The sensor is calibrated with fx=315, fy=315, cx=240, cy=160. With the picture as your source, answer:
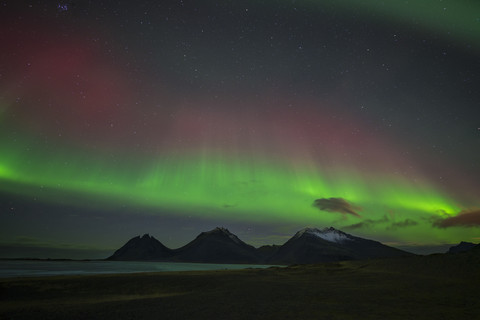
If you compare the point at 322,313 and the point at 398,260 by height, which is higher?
the point at 398,260

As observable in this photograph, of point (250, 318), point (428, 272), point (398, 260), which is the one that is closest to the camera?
point (250, 318)

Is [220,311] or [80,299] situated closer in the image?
[220,311]

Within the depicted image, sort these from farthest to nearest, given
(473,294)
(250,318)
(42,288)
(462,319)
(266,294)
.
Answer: (42,288)
(266,294)
(473,294)
(250,318)
(462,319)

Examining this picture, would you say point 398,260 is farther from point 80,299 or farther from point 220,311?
point 80,299

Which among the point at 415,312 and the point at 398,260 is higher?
the point at 398,260

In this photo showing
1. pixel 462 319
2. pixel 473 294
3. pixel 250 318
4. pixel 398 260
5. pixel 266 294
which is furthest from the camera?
pixel 398 260

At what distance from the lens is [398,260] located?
46.8m

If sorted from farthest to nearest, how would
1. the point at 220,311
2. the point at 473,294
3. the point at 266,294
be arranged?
the point at 266,294
the point at 473,294
the point at 220,311

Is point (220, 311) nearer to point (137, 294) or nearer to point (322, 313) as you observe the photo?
point (322, 313)

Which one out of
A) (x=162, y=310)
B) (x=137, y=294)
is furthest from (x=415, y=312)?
(x=137, y=294)

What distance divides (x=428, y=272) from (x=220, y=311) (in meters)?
28.9

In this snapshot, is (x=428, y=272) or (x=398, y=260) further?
(x=398, y=260)

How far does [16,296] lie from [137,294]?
35.2 ft

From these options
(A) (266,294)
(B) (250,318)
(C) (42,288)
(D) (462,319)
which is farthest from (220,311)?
(C) (42,288)
